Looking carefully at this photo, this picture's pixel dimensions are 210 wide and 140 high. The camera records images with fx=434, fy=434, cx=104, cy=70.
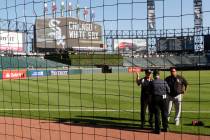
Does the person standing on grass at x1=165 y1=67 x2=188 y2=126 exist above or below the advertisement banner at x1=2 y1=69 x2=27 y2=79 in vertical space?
above

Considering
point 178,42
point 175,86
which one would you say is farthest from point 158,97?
point 178,42

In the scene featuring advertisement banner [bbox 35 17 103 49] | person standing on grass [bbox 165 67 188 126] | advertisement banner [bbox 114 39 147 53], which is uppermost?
advertisement banner [bbox 35 17 103 49]

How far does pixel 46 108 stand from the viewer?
Answer: 50.4ft

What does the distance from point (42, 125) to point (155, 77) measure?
3.34 meters

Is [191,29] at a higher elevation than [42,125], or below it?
higher

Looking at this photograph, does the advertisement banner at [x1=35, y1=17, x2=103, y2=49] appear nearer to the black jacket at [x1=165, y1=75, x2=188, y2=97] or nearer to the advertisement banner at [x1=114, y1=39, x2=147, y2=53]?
the advertisement banner at [x1=114, y1=39, x2=147, y2=53]

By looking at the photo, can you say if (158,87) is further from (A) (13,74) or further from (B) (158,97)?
(A) (13,74)

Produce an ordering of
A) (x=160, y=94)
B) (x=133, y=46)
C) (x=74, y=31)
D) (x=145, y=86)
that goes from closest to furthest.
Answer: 1. (x=160, y=94)
2. (x=145, y=86)
3. (x=133, y=46)
4. (x=74, y=31)

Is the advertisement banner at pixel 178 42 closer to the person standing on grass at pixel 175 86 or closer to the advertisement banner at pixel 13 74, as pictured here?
the person standing on grass at pixel 175 86

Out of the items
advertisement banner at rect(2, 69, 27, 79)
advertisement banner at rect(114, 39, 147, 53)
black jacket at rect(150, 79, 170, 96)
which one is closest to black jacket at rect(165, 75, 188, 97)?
black jacket at rect(150, 79, 170, 96)

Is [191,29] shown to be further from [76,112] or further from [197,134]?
[76,112]

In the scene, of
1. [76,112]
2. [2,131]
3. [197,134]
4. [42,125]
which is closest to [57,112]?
[76,112]

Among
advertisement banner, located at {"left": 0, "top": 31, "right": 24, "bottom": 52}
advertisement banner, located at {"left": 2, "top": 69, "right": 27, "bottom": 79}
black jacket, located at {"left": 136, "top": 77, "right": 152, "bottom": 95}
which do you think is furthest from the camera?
advertisement banner, located at {"left": 2, "top": 69, "right": 27, "bottom": 79}

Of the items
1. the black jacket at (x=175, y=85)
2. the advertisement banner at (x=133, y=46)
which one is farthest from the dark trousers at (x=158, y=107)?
the advertisement banner at (x=133, y=46)
